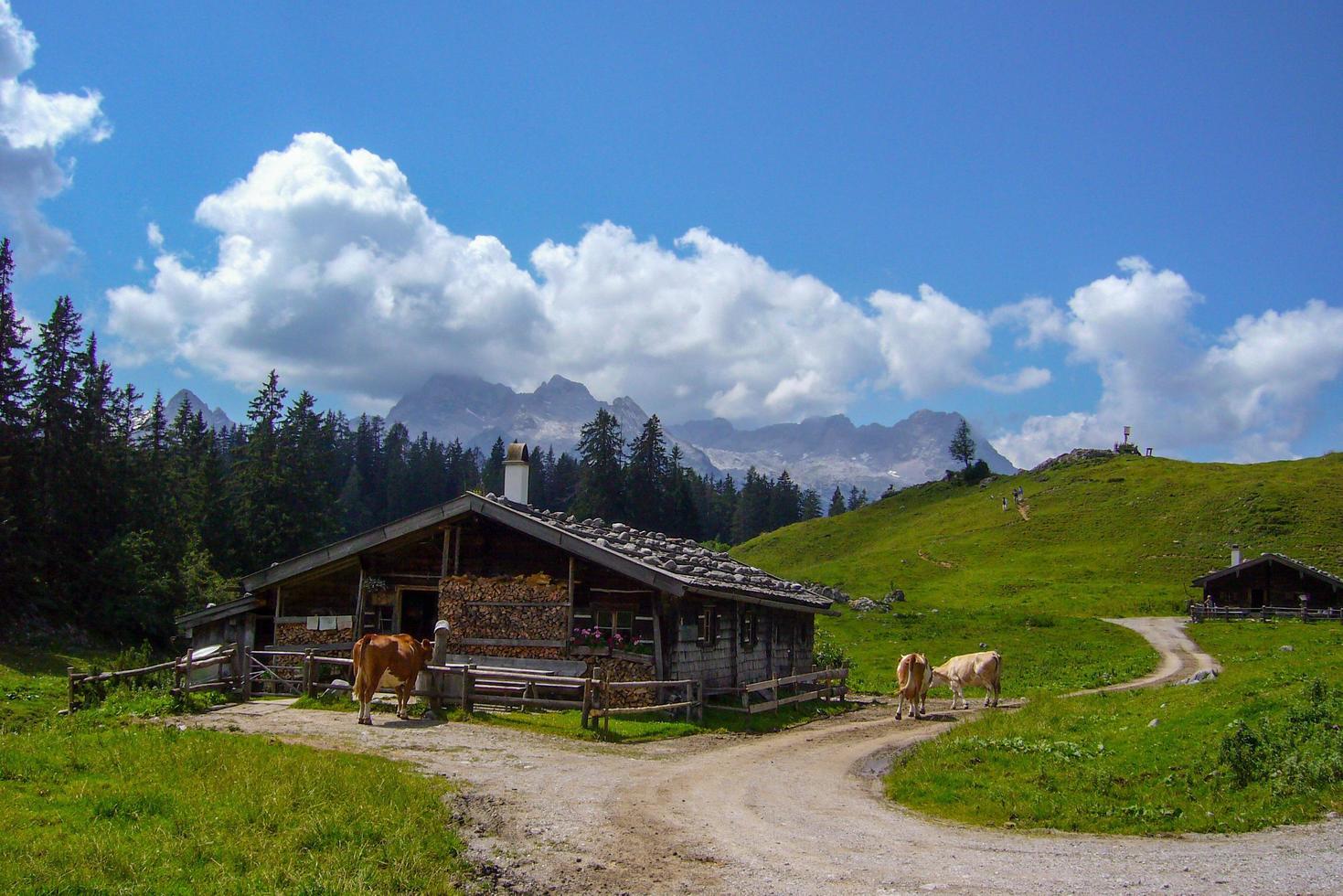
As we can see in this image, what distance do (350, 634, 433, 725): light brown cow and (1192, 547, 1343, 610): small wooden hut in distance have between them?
5887 centimetres

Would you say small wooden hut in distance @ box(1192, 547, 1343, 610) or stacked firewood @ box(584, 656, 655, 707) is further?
small wooden hut in distance @ box(1192, 547, 1343, 610)

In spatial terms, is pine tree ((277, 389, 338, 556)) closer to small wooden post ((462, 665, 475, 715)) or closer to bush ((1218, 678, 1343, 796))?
small wooden post ((462, 665, 475, 715))

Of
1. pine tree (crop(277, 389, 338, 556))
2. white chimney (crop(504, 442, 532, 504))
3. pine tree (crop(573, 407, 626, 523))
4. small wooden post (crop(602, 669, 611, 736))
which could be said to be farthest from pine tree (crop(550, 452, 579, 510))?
small wooden post (crop(602, 669, 611, 736))

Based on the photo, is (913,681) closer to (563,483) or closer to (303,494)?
(303,494)

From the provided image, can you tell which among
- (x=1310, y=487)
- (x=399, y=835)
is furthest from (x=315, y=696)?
(x=1310, y=487)

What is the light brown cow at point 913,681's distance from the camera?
25.2 metres

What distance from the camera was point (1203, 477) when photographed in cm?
10275

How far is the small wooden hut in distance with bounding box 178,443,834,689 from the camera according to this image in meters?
22.2

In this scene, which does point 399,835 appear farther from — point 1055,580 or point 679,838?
point 1055,580

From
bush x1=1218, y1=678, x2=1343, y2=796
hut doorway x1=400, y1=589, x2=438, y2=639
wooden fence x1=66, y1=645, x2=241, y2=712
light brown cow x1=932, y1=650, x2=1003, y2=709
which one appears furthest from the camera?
light brown cow x1=932, y1=650, x2=1003, y2=709

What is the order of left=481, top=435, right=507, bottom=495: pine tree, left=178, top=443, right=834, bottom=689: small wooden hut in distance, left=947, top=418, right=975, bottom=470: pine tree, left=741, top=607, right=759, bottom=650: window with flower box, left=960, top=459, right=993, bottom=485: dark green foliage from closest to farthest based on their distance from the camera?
left=178, top=443, right=834, bottom=689: small wooden hut in distance → left=741, top=607, right=759, bottom=650: window with flower box → left=481, top=435, right=507, bottom=495: pine tree → left=960, top=459, right=993, bottom=485: dark green foliage → left=947, top=418, right=975, bottom=470: pine tree

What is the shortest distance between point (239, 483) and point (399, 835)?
66.0 m

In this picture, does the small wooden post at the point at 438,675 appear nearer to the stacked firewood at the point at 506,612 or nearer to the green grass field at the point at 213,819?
the stacked firewood at the point at 506,612

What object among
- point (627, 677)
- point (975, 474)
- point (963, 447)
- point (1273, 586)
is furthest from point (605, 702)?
point (963, 447)
